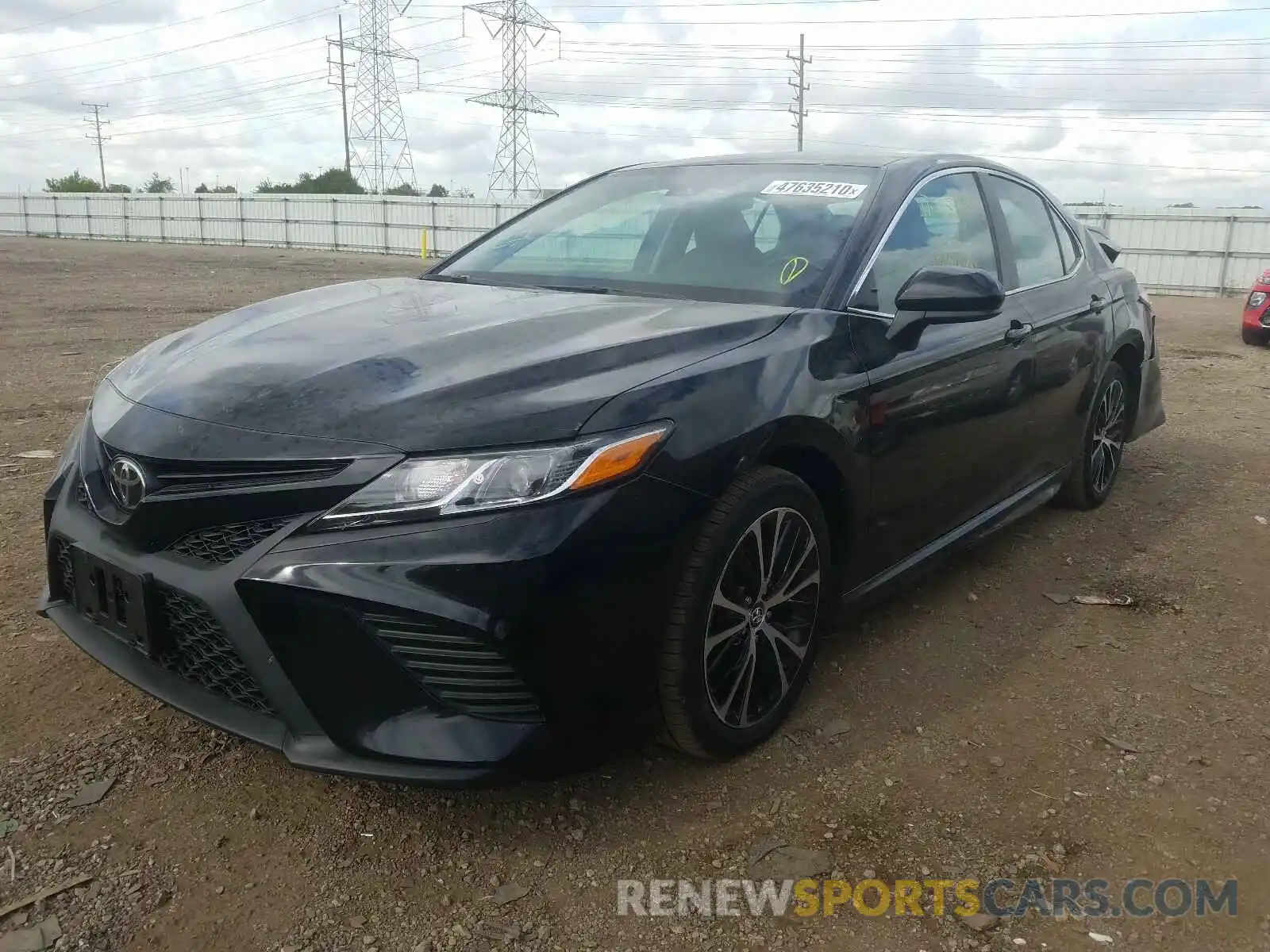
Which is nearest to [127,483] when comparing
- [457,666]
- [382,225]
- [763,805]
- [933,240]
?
[457,666]

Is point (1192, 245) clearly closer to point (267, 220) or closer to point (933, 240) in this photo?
point (933, 240)

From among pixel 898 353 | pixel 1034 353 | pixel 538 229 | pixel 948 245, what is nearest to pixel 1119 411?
pixel 1034 353

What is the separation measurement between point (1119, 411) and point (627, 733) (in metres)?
3.64

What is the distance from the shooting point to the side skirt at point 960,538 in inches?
121

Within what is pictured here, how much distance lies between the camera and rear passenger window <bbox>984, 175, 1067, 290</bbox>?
3932 millimetres

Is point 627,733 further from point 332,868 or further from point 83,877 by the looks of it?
point 83,877

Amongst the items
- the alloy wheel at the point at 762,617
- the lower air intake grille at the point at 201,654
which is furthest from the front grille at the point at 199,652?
the alloy wheel at the point at 762,617

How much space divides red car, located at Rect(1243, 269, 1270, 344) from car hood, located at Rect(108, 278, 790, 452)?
11.3 metres

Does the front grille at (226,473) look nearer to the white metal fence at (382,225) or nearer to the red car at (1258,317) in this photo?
the red car at (1258,317)

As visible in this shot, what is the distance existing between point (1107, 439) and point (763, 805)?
318 centimetres

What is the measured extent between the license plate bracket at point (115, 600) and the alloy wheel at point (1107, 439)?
12.8ft

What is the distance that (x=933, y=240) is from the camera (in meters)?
3.39

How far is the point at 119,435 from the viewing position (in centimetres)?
227

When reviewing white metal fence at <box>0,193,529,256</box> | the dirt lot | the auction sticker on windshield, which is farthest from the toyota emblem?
white metal fence at <box>0,193,529,256</box>
